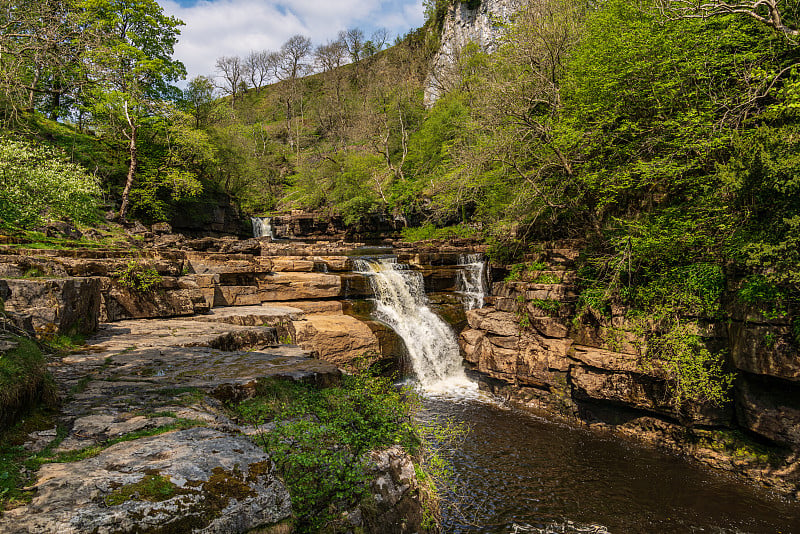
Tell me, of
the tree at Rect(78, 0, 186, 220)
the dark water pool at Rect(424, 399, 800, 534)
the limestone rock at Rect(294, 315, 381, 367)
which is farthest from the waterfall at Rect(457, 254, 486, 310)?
the tree at Rect(78, 0, 186, 220)

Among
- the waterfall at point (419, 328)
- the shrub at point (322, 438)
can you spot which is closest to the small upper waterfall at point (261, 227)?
the waterfall at point (419, 328)

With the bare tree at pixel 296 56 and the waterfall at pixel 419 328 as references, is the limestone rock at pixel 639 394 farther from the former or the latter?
the bare tree at pixel 296 56

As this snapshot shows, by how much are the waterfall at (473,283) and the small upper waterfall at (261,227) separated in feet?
61.3

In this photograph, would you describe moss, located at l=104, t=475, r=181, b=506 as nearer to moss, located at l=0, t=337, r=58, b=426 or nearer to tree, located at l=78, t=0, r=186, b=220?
moss, located at l=0, t=337, r=58, b=426

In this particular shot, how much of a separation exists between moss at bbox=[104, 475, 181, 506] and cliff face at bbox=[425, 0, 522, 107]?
3678 cm

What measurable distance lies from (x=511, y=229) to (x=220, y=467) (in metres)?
13.3

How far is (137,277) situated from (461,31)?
43465 mm

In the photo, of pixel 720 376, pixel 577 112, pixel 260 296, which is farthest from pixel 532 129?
pixel 260 296

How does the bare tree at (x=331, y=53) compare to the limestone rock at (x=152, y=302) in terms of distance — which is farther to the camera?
the bare tree at (x=331, y=53)

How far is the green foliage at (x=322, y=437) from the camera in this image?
3107 millimetres

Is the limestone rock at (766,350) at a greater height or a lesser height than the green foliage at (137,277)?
lesser

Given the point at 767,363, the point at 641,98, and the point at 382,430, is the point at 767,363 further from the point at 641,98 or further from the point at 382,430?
the point at 382,430

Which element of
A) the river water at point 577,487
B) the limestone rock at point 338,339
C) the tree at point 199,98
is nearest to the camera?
the river water at point 577,487

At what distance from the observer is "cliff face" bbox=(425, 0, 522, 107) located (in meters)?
36.1
